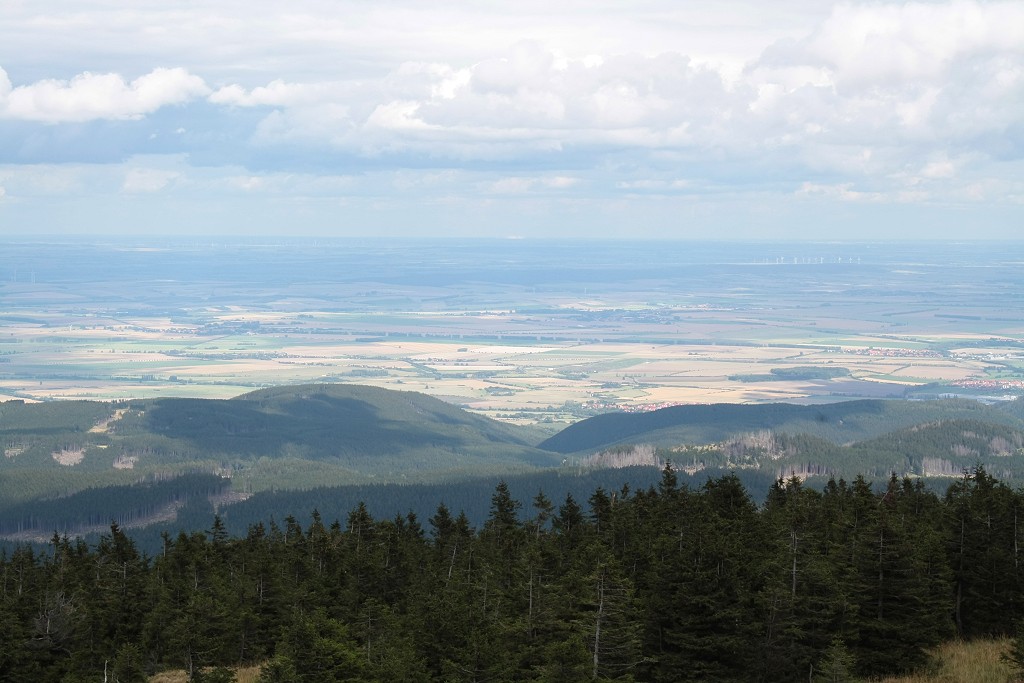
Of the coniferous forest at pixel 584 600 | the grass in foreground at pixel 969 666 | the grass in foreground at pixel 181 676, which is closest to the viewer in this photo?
the coniferous forest at pixel 584 600

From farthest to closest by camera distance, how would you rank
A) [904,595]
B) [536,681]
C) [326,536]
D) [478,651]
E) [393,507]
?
[393,507]
[326,536]
[904,595]
[478,651]
[536,681]

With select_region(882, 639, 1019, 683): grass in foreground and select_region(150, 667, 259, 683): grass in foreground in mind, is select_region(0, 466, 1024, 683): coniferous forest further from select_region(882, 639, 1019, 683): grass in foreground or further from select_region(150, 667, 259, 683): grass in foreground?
select_region(882, 639, 1019, 683): grass in foreground

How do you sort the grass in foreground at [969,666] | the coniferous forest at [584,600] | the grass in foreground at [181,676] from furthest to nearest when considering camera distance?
the grass in foreground at [181,676]
the grass in foreground at [969,666]
the coniferous forest at [584,600]

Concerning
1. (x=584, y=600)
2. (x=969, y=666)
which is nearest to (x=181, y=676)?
(x=584, y=600)

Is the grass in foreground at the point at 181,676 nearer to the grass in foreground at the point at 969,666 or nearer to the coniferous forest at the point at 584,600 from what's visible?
the coniferous forest at the point at 584,600

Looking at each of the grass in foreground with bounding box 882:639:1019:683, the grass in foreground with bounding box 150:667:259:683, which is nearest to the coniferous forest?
the grass in foreground with bounding box 150:667:259:683

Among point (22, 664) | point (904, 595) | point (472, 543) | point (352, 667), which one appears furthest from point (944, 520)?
point (22, 664)

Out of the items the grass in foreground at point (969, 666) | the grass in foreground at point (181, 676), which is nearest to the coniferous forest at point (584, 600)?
A: the grass in foreground at point (181, 676)

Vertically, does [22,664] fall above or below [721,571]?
below

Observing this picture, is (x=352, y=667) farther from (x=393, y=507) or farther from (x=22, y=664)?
(x=393, y=507)
